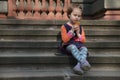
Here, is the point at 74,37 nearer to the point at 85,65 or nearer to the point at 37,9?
the point at 85,65

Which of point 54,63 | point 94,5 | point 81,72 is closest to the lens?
point 81,72

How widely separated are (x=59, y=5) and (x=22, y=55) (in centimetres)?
318

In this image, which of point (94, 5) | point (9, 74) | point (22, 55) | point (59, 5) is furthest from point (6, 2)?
point (9, 74)

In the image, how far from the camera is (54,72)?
4.23 metres

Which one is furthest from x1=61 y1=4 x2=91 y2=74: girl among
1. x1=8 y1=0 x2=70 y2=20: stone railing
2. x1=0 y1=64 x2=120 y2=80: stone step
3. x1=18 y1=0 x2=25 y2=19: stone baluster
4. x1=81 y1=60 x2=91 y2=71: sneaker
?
x1=18 y1=0 x2=25 y2=19: stone baluster

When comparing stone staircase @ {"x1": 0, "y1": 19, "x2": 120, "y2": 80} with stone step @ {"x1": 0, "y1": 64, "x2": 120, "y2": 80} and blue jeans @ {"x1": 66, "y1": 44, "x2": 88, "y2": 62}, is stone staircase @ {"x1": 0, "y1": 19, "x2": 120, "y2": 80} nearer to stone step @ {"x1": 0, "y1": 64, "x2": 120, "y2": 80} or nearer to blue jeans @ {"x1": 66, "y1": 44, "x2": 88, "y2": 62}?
stone step @ {"x1": 0, "y1": 64, "x2": 120, "y2": 80}

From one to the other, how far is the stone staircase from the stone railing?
173 cm

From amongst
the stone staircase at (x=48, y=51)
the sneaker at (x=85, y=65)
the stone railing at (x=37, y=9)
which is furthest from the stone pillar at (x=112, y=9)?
the sneaker at (x=85, y=65)

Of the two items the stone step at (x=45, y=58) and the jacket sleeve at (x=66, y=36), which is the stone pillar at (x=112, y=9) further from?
the jacket sleeve at (x=66, y=36)

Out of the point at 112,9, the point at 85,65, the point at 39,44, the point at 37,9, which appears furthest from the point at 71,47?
the point at 37,9

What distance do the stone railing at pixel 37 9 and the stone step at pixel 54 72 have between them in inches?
120

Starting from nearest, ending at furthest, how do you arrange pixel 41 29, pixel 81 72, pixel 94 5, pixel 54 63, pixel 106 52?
1. pixel 81 72
2. pixel 54 63
3. pixel 106 52
4. pixel 41 29
5. pixel 94 5

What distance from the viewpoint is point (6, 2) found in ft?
24.2

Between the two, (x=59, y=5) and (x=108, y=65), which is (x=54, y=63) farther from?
(x=59, y=5)
